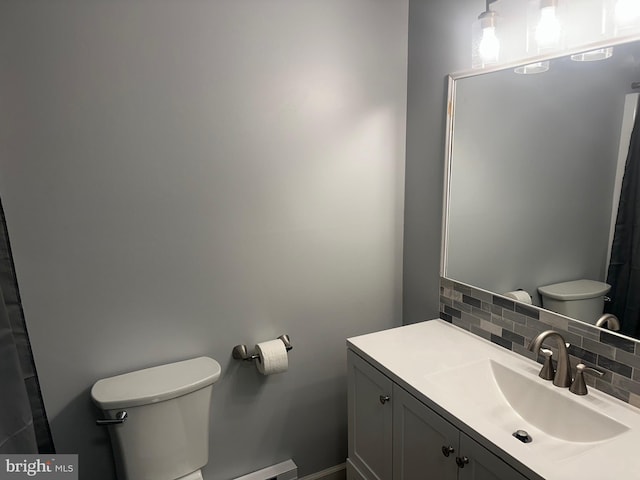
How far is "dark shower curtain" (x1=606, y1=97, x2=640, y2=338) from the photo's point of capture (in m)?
1.21

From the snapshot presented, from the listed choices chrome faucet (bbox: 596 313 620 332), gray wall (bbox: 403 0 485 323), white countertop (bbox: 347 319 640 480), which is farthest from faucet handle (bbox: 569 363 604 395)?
gray wall (bbox: 403 0 485 323)

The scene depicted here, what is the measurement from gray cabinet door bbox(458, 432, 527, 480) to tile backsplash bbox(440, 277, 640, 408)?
1.54 feet

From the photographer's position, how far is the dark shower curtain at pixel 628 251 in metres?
1.21

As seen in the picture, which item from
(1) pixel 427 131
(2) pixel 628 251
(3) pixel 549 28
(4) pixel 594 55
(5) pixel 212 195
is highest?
(3) pixel 549 28

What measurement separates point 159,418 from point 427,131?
1603mm

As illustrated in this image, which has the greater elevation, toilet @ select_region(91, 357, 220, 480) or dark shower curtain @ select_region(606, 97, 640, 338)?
dark shower curtain @ select_region(606, 97, 640, 338)

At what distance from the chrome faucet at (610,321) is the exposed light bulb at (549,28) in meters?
0.87

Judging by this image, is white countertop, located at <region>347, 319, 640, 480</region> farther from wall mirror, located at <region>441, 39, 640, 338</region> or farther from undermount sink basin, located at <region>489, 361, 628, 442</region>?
wall mirror, located at <region>441, 39, 640, 338</region>

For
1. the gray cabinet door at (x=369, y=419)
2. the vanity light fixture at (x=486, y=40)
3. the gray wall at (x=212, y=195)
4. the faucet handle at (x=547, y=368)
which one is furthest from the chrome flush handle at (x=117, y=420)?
the vanity light fixture at (x=486, y=40)

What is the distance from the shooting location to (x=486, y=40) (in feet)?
5.01

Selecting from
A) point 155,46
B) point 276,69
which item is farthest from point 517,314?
point 155,46

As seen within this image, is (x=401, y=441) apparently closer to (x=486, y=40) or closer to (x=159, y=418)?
(x=159, y=418)

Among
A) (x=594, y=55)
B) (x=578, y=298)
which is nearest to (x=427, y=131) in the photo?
(x=594, y=55)

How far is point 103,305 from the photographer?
1534mm
